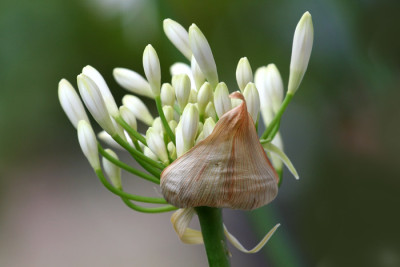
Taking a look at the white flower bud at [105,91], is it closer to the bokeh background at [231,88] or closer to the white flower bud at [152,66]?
the white flower bud at [152,66]

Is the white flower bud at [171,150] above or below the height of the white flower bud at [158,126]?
below

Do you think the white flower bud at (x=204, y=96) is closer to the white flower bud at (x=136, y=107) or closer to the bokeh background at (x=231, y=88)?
the white flower bud at (x=136, y=107)

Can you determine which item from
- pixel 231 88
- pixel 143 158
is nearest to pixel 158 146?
pixel 143 158

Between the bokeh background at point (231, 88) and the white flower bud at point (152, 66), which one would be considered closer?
the white flower bud at point (152, 66)

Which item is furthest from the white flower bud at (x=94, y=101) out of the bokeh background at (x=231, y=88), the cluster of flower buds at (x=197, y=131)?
the bokeh background at (x=231, y=88)

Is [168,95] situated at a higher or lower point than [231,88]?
higher

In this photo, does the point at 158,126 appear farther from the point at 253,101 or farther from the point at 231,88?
the point at 231,88

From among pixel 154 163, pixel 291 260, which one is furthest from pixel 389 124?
pixel 154 163
